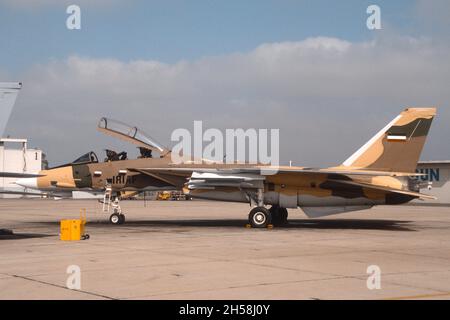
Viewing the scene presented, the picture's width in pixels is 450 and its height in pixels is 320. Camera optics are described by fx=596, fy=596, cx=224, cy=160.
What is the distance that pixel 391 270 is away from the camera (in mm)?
10344

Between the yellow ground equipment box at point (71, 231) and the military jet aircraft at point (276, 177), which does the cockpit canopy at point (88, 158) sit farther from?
the yellow ground equipment box at point (71, 231)

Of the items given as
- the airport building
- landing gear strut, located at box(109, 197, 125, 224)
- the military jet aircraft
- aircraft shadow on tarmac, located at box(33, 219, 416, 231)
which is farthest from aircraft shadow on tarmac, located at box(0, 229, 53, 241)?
the airport building

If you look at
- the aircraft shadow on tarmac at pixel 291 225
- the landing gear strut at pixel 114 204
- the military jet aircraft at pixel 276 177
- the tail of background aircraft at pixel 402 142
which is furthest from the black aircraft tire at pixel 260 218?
the landing gear strut at pixel 114 204

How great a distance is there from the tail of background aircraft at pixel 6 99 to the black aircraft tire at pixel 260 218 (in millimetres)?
10352

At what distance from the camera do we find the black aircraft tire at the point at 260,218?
20266 millimetres

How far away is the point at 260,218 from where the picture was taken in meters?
20.3

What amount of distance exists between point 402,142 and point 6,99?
45.7 feet

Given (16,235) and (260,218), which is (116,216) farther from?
(260,218)

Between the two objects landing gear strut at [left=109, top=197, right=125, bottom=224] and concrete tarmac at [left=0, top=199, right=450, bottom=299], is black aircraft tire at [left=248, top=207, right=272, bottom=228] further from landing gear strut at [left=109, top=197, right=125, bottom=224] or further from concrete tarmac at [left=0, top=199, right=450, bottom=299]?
landing gear strut at [left=109, top=197, right=125, bottom=224]

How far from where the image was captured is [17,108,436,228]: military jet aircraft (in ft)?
65.9
